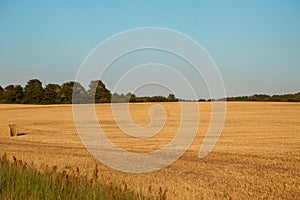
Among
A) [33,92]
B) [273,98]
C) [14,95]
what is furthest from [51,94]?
[273,98]

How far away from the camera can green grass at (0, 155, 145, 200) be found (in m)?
6.98

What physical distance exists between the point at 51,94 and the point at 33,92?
2.63 meters

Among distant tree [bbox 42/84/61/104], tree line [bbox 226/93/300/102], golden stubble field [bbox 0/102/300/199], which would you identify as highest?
distant tree [bbox 42/84/61/104]

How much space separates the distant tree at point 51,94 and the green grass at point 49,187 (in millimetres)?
60160

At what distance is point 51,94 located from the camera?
68438 millimetres

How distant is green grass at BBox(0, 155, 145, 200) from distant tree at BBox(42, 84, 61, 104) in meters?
60.2

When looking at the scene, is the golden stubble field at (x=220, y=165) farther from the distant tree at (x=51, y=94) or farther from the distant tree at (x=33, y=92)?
the distant tree at (x=33, y=92)

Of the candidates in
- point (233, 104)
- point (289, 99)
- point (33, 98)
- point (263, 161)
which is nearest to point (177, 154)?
point (263, 161)

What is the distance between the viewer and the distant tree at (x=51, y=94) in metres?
67.8

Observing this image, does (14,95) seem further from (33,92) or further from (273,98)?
(273,98)

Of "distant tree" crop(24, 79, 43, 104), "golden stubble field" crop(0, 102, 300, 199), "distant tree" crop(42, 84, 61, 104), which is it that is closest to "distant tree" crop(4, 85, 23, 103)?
"distant tree" crop(24, 79, 43, 104)

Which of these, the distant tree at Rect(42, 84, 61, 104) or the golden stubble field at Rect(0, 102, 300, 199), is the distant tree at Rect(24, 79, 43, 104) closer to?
the distant tree at Rect(42, 84, 61, 104)

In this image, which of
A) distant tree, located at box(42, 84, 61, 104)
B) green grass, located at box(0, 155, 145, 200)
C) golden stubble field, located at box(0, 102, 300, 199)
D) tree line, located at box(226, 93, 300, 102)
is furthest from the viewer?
distant tree, located at box(42, 84, 61, 104)

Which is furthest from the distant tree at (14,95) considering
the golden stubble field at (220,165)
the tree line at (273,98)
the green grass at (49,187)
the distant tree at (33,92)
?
the green grass at (49,187)
